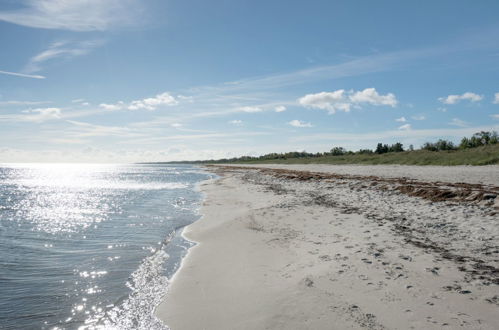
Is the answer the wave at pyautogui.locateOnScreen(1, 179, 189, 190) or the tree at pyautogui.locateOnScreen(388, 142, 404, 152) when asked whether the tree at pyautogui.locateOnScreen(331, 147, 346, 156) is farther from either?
the wave at pyautogui.locateOnScreen(1, 179, 189, 190)

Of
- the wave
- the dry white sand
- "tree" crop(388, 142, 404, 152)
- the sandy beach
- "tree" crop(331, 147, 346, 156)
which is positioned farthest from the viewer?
"tree" crop(331, 147, 346, 156)

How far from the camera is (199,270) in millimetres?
8312

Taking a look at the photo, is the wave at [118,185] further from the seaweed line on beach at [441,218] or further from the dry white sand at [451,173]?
the seaweed line on beach at [441,218]

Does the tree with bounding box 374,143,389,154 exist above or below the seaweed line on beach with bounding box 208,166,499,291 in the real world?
above

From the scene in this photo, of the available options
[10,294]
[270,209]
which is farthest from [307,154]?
[10,294]

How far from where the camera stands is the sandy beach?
4.97 meters

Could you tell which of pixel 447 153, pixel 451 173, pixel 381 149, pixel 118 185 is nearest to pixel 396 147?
pixel 381 149

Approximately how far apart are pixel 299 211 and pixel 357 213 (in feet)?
9.23

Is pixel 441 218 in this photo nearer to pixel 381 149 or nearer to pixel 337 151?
pixel 381 149

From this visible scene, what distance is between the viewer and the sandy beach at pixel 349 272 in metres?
4.97

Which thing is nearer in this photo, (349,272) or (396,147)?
(349,272)

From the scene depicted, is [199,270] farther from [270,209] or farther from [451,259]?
[270,209]

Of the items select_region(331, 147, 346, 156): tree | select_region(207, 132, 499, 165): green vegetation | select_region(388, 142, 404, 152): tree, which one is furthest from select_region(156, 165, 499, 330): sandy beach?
select_region(331, 147, 346, 156): tree

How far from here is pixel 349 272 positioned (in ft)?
22.0
